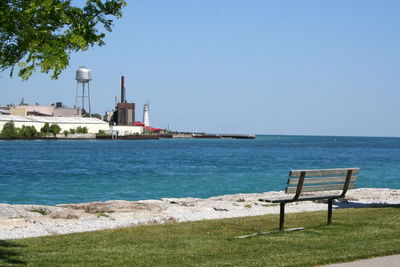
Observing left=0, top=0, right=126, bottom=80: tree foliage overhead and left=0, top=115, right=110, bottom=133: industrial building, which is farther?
left=0, top=115, right=110, bottom=133: industrial building

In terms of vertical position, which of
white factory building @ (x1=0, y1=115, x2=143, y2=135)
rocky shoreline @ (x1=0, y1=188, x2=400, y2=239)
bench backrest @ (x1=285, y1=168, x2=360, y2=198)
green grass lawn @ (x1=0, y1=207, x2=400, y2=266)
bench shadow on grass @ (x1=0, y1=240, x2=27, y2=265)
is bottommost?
rocky shoreline @ (x1=0, y1=188, x2=400, y2=239)

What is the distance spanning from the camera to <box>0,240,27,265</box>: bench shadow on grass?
27.2 feet

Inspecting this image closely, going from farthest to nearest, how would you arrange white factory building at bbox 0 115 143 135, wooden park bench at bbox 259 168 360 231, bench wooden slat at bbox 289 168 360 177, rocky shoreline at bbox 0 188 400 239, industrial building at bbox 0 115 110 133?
1. white factory building at bbox 0 115 143 135
2. industrial building at bbox 0 115 110 133
3. rocky shoreline at bbox 0 188 400 239
4. wooden park bench at bbox 259 168 360 231
5. bench wooden slat at bbox 289 168 360 177

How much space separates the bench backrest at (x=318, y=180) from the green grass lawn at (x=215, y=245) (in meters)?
0.75

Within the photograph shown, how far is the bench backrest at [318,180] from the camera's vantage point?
35.6 feet

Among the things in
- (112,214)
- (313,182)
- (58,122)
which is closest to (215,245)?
(313,182)

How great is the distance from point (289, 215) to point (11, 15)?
27.4ft

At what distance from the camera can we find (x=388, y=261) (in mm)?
7918

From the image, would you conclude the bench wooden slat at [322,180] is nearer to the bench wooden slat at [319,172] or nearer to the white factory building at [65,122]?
the bench wooden slat at [319,172]

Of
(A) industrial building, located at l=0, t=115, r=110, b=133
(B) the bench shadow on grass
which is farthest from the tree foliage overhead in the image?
(A) industrial building, located at l=0, t=115, r=110, b=133

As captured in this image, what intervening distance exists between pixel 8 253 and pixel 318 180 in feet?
18.7

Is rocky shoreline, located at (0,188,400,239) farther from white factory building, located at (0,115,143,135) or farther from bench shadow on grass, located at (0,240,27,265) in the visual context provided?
white factory building, located at (0,115,143,135)

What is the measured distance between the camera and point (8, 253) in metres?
9.02

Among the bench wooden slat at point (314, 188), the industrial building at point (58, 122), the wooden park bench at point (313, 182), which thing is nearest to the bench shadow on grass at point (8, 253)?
the wooden park bench at point (313, 182)
